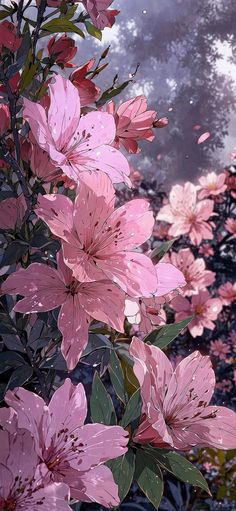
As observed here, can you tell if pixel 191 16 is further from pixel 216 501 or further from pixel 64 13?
pixel 64 13

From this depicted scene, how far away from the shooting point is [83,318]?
0.67m

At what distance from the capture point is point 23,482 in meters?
0.60

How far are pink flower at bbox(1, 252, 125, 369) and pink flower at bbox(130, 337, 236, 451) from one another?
57 millimetres

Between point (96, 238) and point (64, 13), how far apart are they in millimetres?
364

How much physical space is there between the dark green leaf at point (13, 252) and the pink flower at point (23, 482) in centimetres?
19

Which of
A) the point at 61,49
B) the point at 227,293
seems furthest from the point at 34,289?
the point at 227,293

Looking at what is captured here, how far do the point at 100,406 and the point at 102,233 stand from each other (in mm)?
189

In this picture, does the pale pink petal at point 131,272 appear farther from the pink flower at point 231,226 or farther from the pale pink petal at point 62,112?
the pink flower at point 231,226

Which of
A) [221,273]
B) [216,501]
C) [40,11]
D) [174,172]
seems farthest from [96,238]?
[174,172]

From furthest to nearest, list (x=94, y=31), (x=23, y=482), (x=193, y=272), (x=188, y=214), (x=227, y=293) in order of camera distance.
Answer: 1. (x=227, y=293)
2. (x=188, y=214)
3. (x=193, y=272)
4. (x=94, y=31)
5. (x=23, y=482)

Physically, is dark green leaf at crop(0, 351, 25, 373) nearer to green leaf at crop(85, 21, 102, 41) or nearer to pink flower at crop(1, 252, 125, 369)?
pink flower at crop(1, 252, 125, 369)

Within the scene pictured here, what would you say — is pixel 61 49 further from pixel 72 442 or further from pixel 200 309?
pixel 200 309

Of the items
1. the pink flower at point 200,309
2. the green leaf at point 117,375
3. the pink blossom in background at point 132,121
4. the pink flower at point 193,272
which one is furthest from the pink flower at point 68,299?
the pink flower at point 200,309

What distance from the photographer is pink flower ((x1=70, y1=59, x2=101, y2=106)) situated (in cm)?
85
